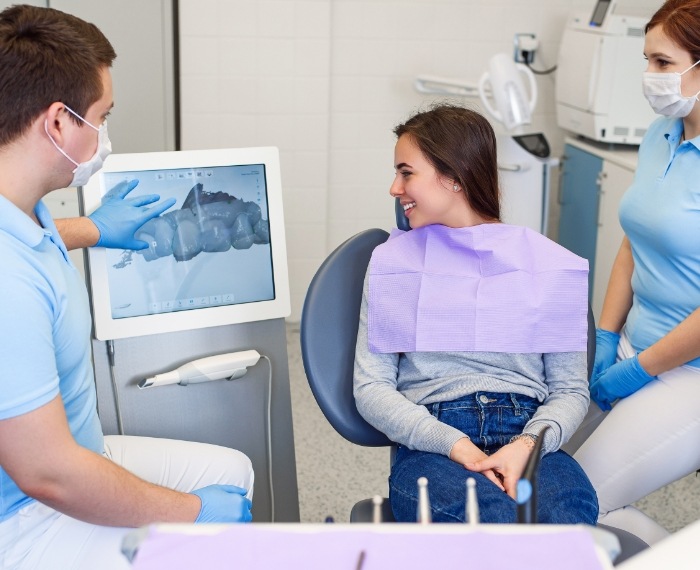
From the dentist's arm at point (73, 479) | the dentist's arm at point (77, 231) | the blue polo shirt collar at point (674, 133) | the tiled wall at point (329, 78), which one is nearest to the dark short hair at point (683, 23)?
the blue polo shirt collar at point (674, 133)

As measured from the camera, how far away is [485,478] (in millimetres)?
1454

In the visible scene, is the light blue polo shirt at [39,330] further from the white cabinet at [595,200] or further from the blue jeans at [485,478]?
the white cabinet at [595,200]

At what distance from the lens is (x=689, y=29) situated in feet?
5.87

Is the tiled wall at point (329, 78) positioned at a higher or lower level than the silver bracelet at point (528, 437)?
higher

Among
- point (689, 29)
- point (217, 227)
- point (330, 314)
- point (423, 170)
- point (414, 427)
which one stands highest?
point (689, 29)

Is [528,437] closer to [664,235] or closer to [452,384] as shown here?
[452,384]

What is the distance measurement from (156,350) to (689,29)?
4.03ft

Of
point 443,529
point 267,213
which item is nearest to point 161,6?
point 267,213

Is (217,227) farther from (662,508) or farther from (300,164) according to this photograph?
(300,164)

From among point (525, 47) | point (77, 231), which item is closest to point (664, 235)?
point (77, 231)

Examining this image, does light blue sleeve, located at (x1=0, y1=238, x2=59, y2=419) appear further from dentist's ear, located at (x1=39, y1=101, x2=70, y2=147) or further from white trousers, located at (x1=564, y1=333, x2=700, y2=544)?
white trousers, located at (x1=564, y1=333, x2=700, y2=544)

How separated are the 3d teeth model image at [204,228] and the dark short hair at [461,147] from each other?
365 millimetres

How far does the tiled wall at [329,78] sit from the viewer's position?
Answer: 3355 millimetres

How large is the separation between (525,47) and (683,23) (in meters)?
1.80
